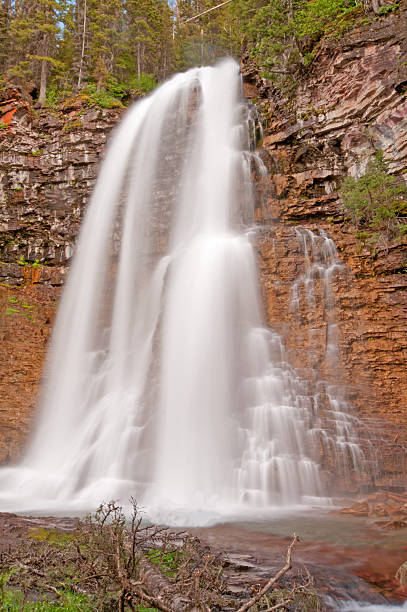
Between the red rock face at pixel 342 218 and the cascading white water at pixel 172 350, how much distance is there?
95cm

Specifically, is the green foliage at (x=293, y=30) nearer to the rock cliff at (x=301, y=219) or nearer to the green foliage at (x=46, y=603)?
the rock cliff at (x=301, y=219)

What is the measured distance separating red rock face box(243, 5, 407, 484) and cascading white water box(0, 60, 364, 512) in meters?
0.95

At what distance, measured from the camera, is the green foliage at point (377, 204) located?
44.9ft

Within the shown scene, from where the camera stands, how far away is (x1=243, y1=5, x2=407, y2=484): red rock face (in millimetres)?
11930

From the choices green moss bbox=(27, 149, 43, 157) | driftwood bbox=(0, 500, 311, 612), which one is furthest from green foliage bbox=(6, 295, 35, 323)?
driftwood bbox=(0, 500, 311, 612)

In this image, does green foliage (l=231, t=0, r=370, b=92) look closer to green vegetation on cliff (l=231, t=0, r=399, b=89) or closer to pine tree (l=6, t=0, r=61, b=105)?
green vegetation on cliff (l=231, t=0, r=399, b=89)

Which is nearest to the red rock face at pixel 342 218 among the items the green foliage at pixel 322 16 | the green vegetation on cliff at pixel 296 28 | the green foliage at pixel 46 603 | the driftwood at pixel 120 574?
the green vegetation on cliff at pixel 296 28

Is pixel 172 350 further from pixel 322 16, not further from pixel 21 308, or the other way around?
pixel 322 16

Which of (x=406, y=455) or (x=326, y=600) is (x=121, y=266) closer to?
(x=406, y=455)

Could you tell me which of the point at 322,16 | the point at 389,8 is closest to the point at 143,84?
the point at 322,16

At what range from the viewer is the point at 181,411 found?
1205cm

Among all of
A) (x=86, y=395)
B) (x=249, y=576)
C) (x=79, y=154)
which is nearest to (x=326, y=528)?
(x=249, y=576)

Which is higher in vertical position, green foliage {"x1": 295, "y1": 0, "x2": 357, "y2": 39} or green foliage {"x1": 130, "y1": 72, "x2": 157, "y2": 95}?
green foliage {"x1": 130, "y1": 72, "x2": 157, "y2": 95}

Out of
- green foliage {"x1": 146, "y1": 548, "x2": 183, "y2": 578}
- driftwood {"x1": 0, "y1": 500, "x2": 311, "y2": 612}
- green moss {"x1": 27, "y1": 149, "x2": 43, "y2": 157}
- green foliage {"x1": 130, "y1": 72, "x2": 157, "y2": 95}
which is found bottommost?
green foliage {"x1": 146, "y1": 548, "x2": 183, "y2": 578}
